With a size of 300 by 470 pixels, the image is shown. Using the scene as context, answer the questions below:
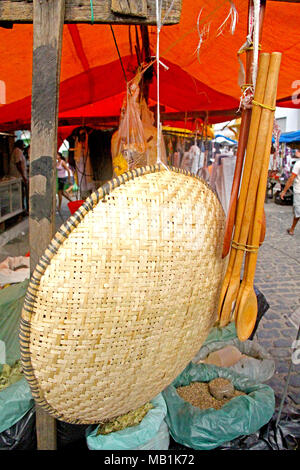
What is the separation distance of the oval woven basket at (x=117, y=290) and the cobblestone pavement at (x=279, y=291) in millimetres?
1917

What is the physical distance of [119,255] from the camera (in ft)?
2.64

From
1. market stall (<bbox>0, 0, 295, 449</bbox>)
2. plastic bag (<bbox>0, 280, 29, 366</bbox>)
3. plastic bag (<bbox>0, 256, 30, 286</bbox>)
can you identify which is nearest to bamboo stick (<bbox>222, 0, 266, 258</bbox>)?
market stall (<bbox>0, 0, 295, 449</bbox>)

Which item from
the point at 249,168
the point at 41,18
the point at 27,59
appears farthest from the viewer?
the point at 27,59

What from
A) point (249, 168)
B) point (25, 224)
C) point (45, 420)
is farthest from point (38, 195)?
point (25, 224)

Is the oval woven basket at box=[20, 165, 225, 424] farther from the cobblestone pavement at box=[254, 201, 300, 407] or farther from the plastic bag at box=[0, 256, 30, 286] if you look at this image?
the plastic bag at box=[0, 256, 30, 286]

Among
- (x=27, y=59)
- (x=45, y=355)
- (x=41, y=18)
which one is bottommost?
(x=45, y=355)

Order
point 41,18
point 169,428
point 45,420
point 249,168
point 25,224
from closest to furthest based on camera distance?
point 249,168
point 41,18
point 45,420
point 169,428
point 25,224

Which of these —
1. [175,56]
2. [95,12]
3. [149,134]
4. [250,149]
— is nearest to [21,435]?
[250,149]

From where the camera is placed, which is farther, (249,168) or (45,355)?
(249,168)

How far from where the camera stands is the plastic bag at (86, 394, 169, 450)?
1.70 metres

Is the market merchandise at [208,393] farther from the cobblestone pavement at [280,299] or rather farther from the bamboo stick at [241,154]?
the bamboo stick at [241,154]

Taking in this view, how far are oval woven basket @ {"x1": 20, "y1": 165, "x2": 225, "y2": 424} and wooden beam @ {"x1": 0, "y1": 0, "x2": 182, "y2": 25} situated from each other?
0.53m
